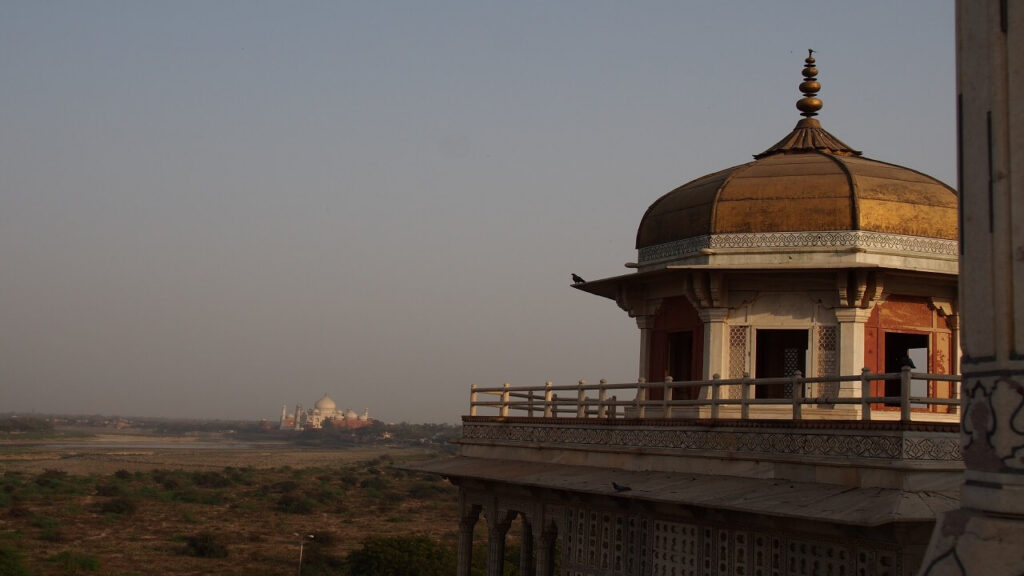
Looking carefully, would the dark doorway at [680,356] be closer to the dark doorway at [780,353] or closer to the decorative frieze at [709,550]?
the dark doorway at [780,353]

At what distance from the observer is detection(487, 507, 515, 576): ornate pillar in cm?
1617

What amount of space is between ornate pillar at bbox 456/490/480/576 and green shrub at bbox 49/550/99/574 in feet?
103

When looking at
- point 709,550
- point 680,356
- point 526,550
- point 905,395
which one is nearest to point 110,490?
point 526,550

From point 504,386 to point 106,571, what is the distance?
3346 centimetres

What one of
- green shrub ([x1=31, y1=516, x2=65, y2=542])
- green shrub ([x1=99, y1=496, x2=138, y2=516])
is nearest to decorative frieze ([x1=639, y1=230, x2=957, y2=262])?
green shrub ([x1=31, y1=516, x2=65, y2=542])

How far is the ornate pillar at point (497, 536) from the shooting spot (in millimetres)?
16172

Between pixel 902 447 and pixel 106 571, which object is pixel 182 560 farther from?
pixel 902 447

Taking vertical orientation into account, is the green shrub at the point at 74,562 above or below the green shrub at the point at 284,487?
below

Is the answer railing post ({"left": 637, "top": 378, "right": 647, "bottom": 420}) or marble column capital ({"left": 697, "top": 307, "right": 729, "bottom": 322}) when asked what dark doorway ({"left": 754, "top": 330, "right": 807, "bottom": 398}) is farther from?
railing post ({"left": 637, "top": 378, "right": 647, "bottom": 420})

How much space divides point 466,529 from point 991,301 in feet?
43.9

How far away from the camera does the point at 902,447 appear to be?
31.3ft

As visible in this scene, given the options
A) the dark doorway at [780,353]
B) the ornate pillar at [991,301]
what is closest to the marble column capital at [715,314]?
the dark doorway at [780,353]

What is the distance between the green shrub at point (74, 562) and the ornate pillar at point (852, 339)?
37207 mm

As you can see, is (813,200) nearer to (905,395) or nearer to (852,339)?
(852,339)
